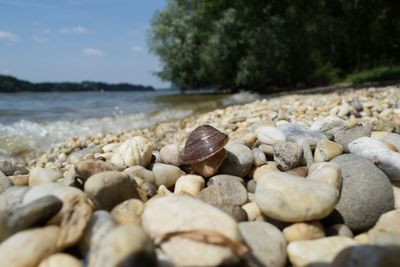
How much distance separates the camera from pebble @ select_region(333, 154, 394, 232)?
7.16 ft

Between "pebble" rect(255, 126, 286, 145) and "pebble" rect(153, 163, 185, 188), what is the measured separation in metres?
0.86

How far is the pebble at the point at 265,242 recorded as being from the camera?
5.93ft

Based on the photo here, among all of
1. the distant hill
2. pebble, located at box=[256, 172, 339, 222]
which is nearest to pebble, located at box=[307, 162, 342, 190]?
pebble, located at box=[256, 172, 339, 222]

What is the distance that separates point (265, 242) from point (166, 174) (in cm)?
102

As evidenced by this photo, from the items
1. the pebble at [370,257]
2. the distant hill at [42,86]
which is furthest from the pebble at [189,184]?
the distant hill at [42,86]

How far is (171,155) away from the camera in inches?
118

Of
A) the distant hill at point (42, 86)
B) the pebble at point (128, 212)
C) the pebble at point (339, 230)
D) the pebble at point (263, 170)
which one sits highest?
the pebble at point (128, 212)

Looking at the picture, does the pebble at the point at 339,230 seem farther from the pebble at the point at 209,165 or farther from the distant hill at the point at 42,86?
the distant hill at the point at 42,86

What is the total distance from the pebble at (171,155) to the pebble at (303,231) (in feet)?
3.60

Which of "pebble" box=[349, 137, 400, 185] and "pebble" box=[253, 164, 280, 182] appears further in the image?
"pebble" box=[253, 164, 280, 182]

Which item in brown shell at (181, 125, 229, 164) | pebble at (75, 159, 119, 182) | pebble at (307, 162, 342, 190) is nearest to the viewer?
pebble at (307, 162, 342, 190)

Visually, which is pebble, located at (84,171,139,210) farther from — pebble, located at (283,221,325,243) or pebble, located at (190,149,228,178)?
pebble, located at (283,221,325,243)

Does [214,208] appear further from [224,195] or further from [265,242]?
[224,195]

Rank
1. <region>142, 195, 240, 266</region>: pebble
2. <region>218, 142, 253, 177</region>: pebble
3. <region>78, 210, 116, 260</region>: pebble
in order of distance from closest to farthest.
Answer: <region>142, 195, 240, 266</region>: pebble < <region>78, 210, 116, 260</region>: pebble < <region>218, 142, 253, 177</region>: pebble
